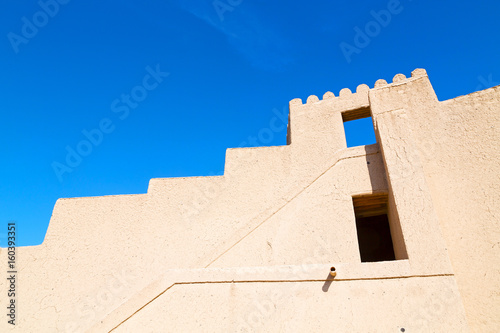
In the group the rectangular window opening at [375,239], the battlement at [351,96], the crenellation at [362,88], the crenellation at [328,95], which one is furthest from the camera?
the rectangular window opening at [375,239]

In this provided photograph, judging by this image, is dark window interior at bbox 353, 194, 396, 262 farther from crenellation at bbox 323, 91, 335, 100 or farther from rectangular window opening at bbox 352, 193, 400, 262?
crenellation at bbox 323, 91, 335, 100

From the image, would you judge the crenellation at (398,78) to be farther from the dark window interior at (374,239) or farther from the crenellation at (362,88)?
the dark window interior at (374,239)

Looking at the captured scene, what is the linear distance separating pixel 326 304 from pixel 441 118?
13.5 ft

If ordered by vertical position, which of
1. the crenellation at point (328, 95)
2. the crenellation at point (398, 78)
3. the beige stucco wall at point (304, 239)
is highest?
the crenellation at point (328, 95)

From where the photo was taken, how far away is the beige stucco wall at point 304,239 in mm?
4035

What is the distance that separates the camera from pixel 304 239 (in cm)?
556

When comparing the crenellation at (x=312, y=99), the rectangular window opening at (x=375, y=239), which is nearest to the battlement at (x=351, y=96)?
the crenellation at (x=312, y=99)

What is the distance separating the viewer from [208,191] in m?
7.01

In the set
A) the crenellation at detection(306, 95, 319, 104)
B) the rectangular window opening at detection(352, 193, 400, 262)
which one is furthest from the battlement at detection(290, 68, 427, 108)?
the rectangular window opening at detection(352, 193, 400, 262)

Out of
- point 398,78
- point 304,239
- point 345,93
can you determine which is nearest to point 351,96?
point 345,93

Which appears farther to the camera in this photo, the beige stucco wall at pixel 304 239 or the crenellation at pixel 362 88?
the crenellation at pixel 362 88

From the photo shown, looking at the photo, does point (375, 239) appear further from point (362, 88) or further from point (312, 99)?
point (312, 99)

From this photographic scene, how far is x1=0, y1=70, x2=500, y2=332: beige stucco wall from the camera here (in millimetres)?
4035

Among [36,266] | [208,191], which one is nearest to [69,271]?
[36,266]
